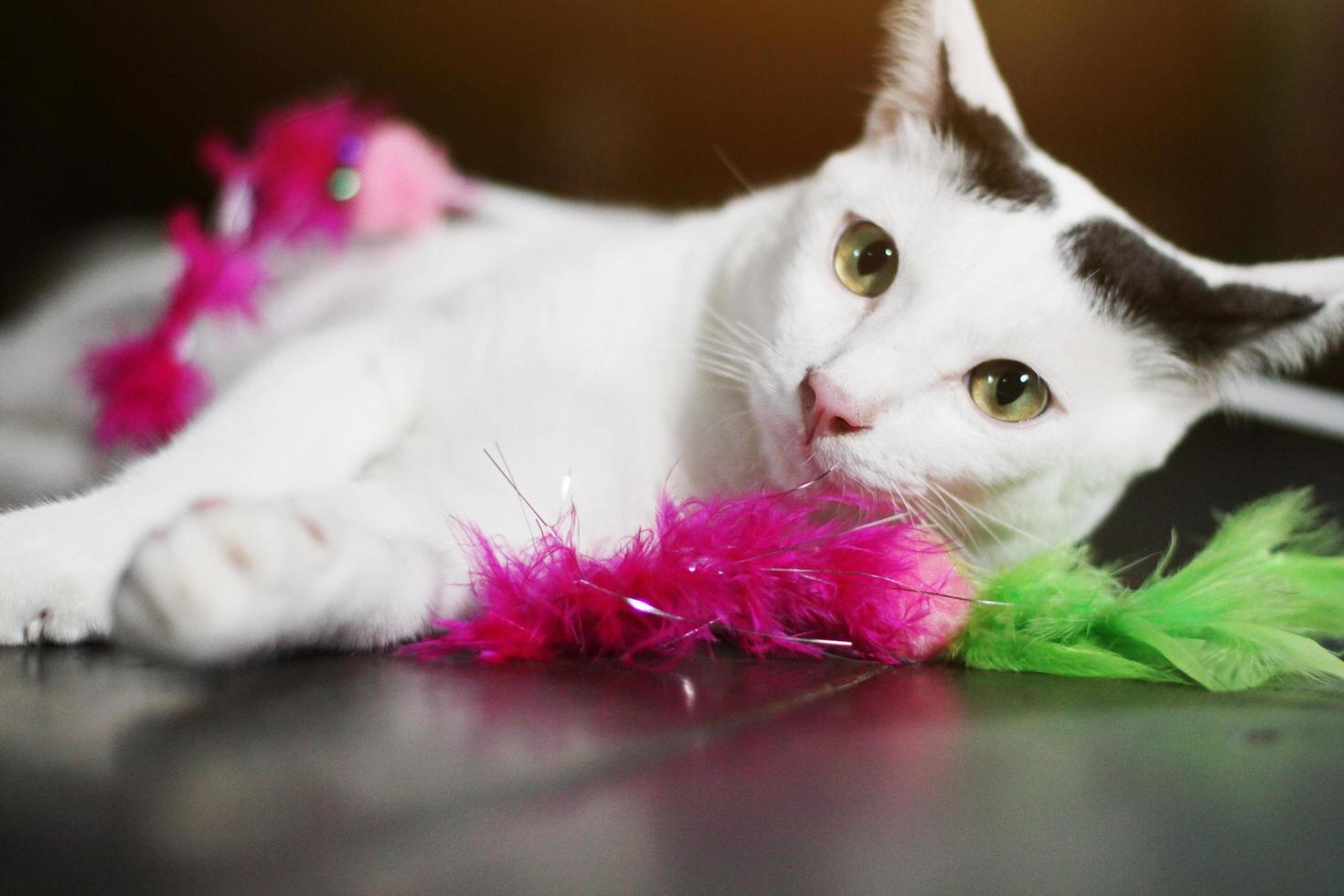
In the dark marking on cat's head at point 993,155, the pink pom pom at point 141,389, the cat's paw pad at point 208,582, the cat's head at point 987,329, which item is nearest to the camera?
the cat's paw pad at point 208,582

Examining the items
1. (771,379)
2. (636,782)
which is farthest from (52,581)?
(771,379)

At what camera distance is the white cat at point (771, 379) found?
0.83 metres

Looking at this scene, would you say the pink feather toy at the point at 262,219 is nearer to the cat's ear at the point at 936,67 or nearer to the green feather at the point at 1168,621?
the cat's ear at the point at 936,67

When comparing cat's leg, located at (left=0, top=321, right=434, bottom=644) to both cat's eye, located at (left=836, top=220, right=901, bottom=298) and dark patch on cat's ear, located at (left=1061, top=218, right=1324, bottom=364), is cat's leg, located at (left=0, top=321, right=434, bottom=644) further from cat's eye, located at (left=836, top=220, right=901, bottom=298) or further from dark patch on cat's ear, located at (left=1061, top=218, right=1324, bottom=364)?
dark patch on cat's ear, located at (left=1061, top=218, right=1324, bottom=364)

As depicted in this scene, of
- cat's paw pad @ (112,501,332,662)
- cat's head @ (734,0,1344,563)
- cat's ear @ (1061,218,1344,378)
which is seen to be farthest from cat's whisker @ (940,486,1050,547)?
cat's paw pad @ (112,501,332,662)

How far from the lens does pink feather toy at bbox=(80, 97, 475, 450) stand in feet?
4.28

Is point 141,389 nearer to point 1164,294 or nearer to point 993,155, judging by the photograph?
point 993,155

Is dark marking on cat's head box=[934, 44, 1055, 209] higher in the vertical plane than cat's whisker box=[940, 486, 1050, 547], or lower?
higher

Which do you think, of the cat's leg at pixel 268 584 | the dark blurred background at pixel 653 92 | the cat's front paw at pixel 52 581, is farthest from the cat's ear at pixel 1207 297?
the dark blurred background at pixel 653 92

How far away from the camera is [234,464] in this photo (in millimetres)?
898

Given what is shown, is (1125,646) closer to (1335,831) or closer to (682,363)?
(1335,831)

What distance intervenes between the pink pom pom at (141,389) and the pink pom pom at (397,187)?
352 mm

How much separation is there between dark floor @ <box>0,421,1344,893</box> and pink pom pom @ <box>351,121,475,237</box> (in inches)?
36.2

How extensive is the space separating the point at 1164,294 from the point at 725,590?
1.64ft
